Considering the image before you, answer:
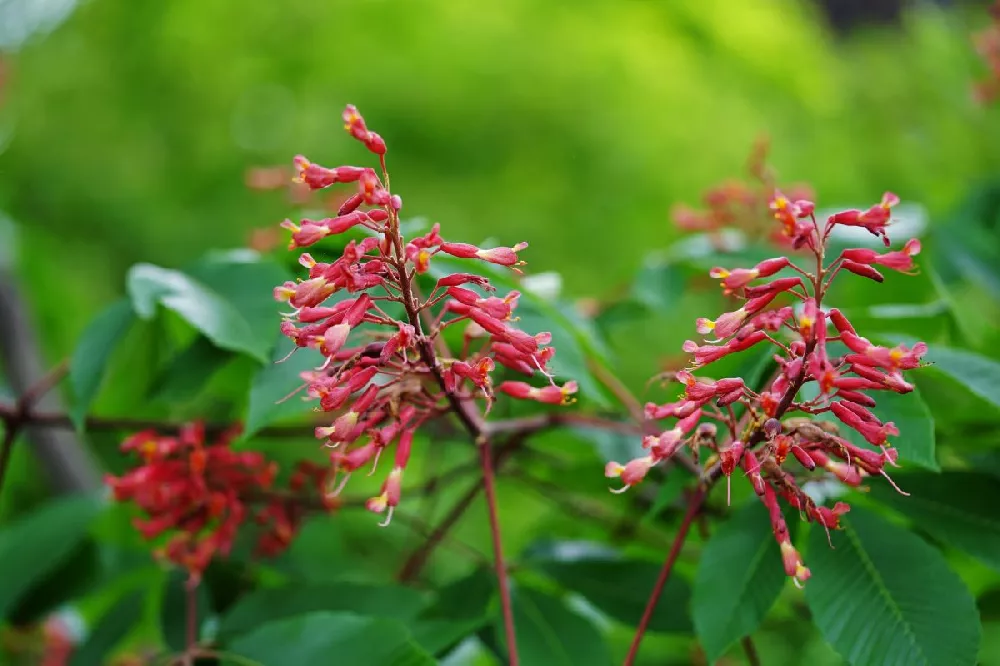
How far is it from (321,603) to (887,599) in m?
0.77

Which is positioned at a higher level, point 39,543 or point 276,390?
point 276,390

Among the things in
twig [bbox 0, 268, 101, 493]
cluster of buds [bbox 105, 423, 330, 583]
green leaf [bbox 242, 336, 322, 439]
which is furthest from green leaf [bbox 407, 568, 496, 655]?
twig [bbox 0, 268, 101, 493]

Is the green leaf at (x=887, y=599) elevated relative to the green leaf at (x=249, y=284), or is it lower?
elevated

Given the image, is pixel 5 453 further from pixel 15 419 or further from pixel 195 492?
pixel 195 492

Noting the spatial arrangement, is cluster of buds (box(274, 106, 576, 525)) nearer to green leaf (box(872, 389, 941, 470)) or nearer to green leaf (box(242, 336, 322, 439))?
green leaf (box(242, 336, 322, 439))

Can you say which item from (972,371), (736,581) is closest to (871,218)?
(972,371)

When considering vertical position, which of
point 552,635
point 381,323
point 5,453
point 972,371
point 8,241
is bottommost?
point 8,241

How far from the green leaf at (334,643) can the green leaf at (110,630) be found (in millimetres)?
626

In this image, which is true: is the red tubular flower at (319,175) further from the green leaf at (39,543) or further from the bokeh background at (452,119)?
the bokeh background at (452,119)

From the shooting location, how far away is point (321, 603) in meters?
1.32

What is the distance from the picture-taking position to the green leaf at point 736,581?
1041 mm

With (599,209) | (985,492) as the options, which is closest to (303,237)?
(985,492)

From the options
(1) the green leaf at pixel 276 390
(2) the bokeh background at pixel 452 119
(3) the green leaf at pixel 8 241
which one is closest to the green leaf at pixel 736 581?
(1) the green leaf at pixel 276 390

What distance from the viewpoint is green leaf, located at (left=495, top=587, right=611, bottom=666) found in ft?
4.09
